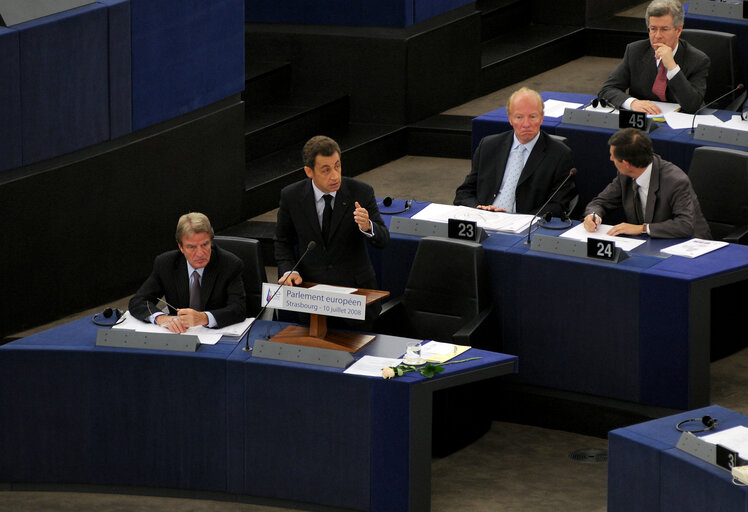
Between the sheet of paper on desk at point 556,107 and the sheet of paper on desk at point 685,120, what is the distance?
1.95 feet

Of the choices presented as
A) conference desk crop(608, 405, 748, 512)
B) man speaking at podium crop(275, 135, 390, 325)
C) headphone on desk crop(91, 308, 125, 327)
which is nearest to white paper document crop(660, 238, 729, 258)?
man speaking at podium crop(275, 135, 390, 325)

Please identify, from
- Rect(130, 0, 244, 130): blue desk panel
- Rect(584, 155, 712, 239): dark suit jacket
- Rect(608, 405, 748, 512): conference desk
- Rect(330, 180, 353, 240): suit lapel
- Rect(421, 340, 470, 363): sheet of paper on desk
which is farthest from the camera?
Rect(130, 0, 244, 130): blue desk panel

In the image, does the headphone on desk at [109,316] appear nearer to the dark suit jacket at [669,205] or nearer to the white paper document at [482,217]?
the white paper document at [482,217]

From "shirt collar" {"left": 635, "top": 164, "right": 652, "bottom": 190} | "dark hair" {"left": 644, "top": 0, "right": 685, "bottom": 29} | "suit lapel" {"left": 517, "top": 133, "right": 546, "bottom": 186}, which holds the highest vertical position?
"dark hair" {"left": 644, "top": 0, "right": 685, "bottom": 29}

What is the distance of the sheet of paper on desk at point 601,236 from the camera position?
7.01 metres

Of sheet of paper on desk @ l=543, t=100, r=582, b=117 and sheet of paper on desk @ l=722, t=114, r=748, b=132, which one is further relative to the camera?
sheet of paper on desk @ l=543, t=100, r=582, b=117

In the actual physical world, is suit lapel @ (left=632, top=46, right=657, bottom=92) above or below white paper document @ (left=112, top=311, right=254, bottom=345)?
above

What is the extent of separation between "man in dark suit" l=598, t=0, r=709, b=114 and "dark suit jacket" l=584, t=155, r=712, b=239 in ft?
4.56

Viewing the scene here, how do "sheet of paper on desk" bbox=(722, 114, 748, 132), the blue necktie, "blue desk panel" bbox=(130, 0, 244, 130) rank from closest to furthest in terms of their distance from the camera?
1. the blue necktie
2. "sheet of paper on desk" bbox=(722, 114, 748, 132)
3. "blue desk panel" bbox=(130, 0, 244, 130)

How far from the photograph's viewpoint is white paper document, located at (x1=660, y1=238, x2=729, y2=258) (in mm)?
6855

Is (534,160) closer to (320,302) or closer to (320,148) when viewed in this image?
(320,148)

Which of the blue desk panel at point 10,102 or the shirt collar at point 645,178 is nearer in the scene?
the shirt collar at point 645,178

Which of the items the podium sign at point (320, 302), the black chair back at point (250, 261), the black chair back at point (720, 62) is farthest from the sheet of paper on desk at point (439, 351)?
the black chair back at point (720, 62)

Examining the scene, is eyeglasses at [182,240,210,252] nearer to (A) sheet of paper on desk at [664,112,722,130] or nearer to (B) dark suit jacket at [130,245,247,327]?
(B) dark suit jacket at [130,245,247,327]
